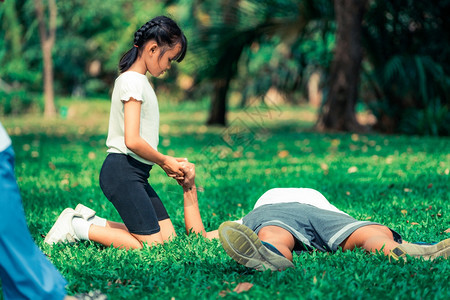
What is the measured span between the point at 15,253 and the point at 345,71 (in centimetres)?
976

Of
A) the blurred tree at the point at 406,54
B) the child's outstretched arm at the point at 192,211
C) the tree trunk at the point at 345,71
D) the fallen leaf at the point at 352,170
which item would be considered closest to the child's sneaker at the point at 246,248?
the child's outstretched arm at the point at 192,211

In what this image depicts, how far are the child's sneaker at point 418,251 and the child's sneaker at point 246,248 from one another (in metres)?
0.58

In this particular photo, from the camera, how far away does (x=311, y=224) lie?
2.91 meters

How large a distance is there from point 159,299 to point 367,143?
7.17 m

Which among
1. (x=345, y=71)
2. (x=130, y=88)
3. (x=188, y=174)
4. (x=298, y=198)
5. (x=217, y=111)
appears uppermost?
(x=345, y=71)

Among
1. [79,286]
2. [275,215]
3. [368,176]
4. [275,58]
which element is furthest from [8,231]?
[275,58]

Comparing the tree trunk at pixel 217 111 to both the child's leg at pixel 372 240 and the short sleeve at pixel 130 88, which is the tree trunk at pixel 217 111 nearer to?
the short sleeve at pixel 130 88

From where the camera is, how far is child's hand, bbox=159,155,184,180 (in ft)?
9.75

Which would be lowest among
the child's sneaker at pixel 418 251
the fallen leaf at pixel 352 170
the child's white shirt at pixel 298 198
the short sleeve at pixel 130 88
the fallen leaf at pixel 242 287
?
the fallen leaf at pixel 352 170

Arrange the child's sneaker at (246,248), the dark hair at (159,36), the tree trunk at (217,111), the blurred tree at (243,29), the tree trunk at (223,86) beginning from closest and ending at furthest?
the child's sneaker at (246,248)
the dark hair at (159,36)
the blurred tree at (243,29)
the tree trunk at (223,86)
the tree trunk at (217,111)

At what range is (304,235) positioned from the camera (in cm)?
288

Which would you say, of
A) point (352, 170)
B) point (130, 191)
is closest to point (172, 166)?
point (130, 191)

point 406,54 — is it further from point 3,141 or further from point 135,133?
point 3,141

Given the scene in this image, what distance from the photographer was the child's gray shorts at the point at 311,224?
9.23 feet
